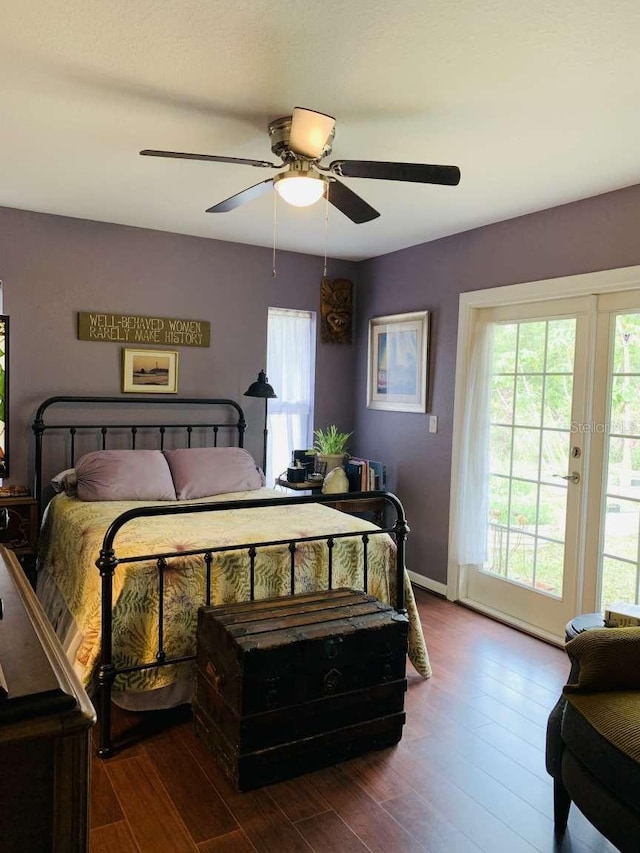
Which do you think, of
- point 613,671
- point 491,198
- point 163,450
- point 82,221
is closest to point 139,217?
point 82,221

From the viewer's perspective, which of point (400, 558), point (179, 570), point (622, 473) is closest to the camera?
point (179, 570)

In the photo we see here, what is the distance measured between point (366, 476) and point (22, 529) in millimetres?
2201

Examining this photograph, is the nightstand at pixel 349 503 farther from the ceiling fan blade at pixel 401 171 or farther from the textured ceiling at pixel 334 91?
the ceiling fan blade at pixel 401 171

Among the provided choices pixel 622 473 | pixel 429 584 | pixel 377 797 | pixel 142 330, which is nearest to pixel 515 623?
pixel 429 584

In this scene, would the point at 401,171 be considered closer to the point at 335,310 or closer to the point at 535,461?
the point at 535,461

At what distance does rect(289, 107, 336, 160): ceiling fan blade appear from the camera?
206cm

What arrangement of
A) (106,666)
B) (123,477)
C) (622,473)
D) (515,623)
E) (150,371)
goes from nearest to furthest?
(106,666)
(622,473)
(123,477)
(515,623)
(150,371)

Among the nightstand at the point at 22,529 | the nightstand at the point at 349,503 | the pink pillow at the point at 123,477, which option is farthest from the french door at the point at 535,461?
the nightstand at the point at 22,529

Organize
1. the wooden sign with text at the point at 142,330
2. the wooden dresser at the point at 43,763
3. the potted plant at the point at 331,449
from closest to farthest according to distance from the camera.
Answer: the wooden dresser at the point at 43,763 → the wooden sign with text at the point at 142,330 → the potted plant at the point at 331,449

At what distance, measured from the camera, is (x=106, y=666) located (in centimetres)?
236

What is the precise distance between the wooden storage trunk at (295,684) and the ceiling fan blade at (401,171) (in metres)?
1.62

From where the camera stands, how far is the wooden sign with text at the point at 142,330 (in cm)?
408

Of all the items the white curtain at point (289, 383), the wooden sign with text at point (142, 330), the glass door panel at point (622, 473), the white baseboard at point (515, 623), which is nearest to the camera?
the glass door panel at point (622, 473)

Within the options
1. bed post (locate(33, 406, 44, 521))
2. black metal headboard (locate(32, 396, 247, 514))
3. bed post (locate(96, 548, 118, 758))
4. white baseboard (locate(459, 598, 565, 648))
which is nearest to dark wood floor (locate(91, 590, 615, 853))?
bed post (locate(96, 548, 118, 758))
